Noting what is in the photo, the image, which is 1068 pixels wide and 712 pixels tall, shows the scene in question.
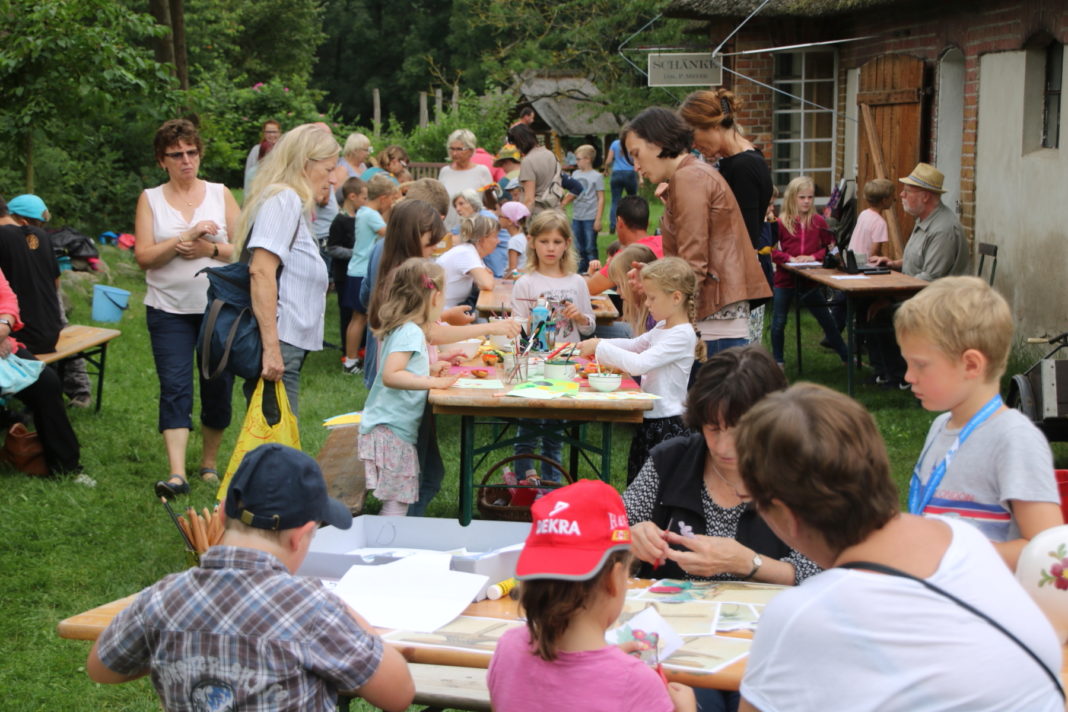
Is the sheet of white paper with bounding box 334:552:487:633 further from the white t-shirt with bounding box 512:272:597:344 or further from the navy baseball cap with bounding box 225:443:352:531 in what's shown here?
the white t-shirt with bounding box 512:272:597:344

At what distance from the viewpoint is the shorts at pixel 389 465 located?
5215 millimetres

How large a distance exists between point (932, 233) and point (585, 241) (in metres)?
6.77

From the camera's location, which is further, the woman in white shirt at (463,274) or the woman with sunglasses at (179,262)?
the woman in white shirt at (463,274)

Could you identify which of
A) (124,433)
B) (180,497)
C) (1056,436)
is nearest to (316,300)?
(180,497)

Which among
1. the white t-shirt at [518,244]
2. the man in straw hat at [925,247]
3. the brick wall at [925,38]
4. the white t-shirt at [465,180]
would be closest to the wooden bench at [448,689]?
the man in straw hat at [925,247]

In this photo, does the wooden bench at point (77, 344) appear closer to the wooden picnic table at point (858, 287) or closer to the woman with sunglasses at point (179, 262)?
the woman with sunglasses at point (179, 262)

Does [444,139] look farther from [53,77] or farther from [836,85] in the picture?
[53,77]

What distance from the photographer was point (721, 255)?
5.62 m

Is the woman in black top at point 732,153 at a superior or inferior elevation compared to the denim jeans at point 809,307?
superior

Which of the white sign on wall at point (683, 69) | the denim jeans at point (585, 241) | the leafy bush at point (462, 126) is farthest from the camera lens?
the leafy bush at point (462, 126)

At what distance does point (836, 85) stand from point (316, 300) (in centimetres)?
940

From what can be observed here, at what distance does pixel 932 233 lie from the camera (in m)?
8.78

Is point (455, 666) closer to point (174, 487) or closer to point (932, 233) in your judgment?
point (174, 487)

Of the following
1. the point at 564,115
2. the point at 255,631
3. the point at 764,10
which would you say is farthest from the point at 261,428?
the point at 564,115
